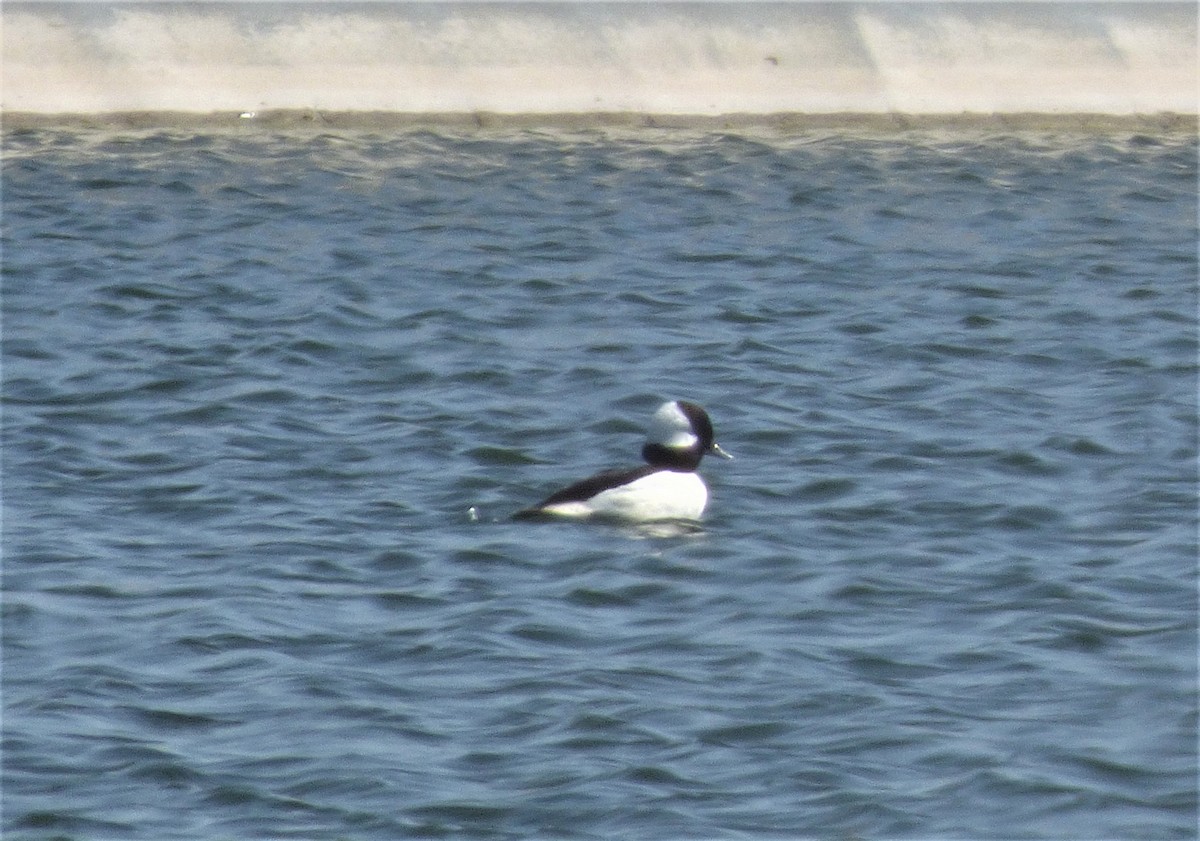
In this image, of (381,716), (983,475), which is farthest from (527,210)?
(381,716)

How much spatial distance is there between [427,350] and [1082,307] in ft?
13.4

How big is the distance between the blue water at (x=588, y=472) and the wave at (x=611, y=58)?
1.11 ft

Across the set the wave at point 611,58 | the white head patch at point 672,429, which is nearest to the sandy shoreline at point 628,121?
the wave at point 611,58

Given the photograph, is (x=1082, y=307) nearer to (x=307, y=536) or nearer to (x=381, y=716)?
(x=307, y=536)

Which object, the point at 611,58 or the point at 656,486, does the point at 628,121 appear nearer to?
the point at 611,58

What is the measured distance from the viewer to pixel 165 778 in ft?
23.3

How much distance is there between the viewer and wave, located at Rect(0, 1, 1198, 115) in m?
18.7

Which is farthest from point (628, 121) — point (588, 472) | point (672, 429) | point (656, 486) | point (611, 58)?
point (656, 486)

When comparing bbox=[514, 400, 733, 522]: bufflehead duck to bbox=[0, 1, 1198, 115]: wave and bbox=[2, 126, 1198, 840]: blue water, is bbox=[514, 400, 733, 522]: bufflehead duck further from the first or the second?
bbox=[0, 1, 1198, 115]: wave

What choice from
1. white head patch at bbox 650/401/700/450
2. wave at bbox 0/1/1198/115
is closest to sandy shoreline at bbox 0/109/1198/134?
wave at bbox 0/1/1198/115

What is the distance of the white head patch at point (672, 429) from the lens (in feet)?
35.6

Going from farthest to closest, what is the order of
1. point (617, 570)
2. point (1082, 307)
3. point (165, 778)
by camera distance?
point (1082, 307) → point (617, 570) → point (165, 778)

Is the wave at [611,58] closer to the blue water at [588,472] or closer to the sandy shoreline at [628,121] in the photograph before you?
the sandy shoreline at [628,121]

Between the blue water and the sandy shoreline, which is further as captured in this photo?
the sandy shoreline
